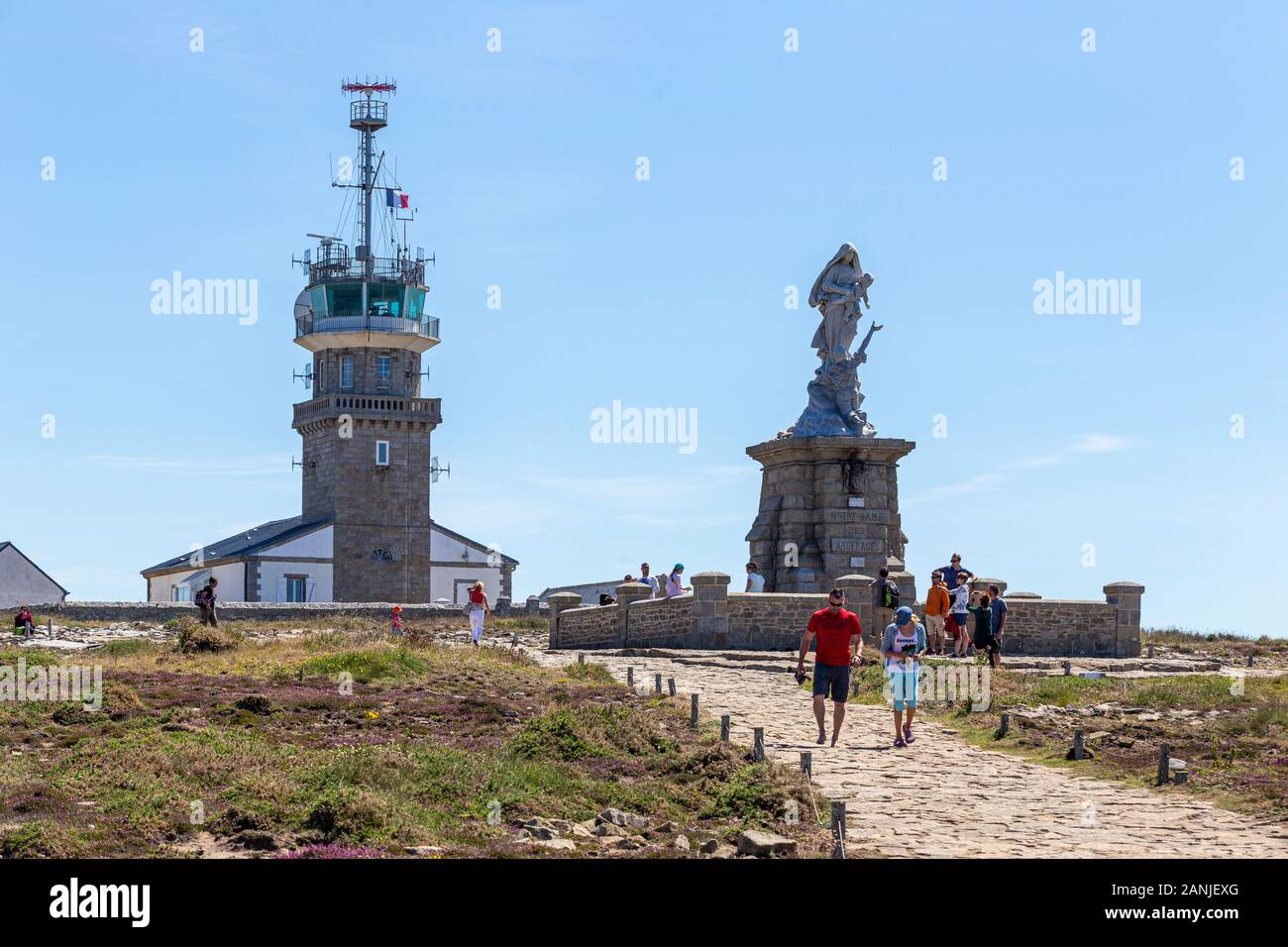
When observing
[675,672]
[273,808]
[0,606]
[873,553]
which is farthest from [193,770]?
[0,606]

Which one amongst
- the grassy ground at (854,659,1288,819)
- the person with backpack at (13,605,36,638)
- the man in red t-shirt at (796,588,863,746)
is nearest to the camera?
the grassy ground at (854,659,1288,819)

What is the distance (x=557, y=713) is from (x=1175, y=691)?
9888 millimetres

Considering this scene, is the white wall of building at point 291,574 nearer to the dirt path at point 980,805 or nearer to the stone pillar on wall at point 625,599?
the stone pillar on wall at point 625,599

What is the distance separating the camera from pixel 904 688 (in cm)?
2048

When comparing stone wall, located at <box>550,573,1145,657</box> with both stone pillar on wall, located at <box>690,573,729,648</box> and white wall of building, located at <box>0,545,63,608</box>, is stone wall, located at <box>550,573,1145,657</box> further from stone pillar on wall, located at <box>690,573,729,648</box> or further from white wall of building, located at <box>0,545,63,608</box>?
white wall of building, located at <box>0,545,63,608</box>

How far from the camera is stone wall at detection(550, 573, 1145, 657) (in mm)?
32938

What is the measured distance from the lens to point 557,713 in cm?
2048

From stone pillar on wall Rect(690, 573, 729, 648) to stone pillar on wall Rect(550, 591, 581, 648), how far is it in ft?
17.4

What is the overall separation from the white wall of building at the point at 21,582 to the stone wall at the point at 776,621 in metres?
Answer: 40.6

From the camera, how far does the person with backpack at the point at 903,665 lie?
20344 mm

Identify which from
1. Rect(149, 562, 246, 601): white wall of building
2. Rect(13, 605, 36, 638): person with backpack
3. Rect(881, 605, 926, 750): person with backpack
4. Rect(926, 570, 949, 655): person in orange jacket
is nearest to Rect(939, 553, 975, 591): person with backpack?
Rect(926, 570, 949, 655): person in orange jacket

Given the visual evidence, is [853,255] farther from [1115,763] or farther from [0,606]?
[0,606]

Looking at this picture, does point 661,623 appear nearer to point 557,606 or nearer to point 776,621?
point 776,621

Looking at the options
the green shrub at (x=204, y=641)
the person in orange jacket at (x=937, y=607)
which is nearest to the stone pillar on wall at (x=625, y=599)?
the person in orange jacket at (x=937, y=607)
